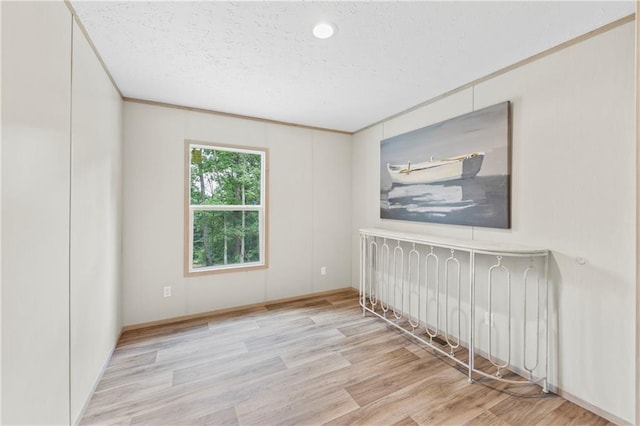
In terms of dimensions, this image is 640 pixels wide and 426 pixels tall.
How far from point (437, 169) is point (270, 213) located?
2.03 m

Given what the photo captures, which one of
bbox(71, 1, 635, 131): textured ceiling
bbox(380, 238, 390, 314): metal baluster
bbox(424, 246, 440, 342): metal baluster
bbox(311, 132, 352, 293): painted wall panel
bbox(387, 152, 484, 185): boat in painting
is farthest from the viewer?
bbox(311, 132, 352, 293): painted wall panel

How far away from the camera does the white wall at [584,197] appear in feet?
5.11

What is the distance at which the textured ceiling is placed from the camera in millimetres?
1521

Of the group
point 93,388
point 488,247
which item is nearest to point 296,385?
point 93,388

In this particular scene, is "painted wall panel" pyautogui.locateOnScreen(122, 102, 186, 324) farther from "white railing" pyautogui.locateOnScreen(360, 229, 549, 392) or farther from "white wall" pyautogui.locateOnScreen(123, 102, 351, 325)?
"white railing" pyautogui.locateOnScreen(360, 229, 549, 392)

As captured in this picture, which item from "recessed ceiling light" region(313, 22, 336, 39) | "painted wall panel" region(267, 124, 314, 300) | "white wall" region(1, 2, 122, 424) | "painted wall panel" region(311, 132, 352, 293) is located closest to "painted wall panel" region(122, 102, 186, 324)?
"white wall" region(1, 2, 122, 424)

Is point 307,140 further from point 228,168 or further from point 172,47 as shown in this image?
point 172,47

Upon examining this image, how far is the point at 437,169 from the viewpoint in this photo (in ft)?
8.64

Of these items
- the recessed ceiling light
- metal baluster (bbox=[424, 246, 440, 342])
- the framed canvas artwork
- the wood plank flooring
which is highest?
the recessed ceiling light

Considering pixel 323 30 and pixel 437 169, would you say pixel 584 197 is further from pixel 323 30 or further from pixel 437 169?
pixel 323 30

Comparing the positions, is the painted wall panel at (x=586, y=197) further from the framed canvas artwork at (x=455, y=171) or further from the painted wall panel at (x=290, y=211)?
the painted wall panel at (x=290, y=211)

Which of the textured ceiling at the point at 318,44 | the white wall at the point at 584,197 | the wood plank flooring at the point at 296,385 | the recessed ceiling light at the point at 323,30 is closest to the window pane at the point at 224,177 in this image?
the textured ceiling at the point at 318,44

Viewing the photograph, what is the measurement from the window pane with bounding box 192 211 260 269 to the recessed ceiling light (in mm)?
2270

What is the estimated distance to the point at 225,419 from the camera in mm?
1646
